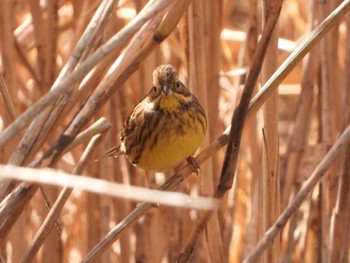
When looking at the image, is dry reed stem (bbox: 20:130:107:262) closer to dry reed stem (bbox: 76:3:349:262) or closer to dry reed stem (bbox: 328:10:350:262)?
dry reed stem (bbox: 76:3:349:262)

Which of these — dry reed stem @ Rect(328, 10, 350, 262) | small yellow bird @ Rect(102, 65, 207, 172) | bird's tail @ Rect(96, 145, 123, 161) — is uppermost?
small yellow bird @ Rect(102, 65, 207, 172)

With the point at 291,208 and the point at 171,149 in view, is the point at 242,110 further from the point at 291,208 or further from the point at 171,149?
the point at 171,149

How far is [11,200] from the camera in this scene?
1680 mm

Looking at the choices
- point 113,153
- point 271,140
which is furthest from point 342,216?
point 113,153

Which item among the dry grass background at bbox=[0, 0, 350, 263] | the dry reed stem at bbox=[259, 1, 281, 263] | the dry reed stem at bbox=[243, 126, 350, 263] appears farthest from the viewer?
the dry reed stem at bbox=[259, 1, 281, 263]

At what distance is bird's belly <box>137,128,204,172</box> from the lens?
97.9 inches

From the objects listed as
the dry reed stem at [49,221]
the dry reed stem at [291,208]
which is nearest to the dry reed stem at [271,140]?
the dry reed stem at [291,208]

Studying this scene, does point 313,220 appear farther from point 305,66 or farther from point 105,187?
point 105,187

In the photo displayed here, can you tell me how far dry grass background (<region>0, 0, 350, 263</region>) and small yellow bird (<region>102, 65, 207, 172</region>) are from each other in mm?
103

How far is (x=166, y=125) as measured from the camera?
255 cm

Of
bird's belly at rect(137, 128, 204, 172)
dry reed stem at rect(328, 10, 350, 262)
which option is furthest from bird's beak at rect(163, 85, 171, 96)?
dry reed stem at rect(328, 10, 350, 262)

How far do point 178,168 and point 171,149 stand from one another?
46cm

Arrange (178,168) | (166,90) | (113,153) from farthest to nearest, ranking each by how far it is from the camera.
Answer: (178,168), (113,153), (166,90)

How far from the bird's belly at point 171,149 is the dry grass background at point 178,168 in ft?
0.35
